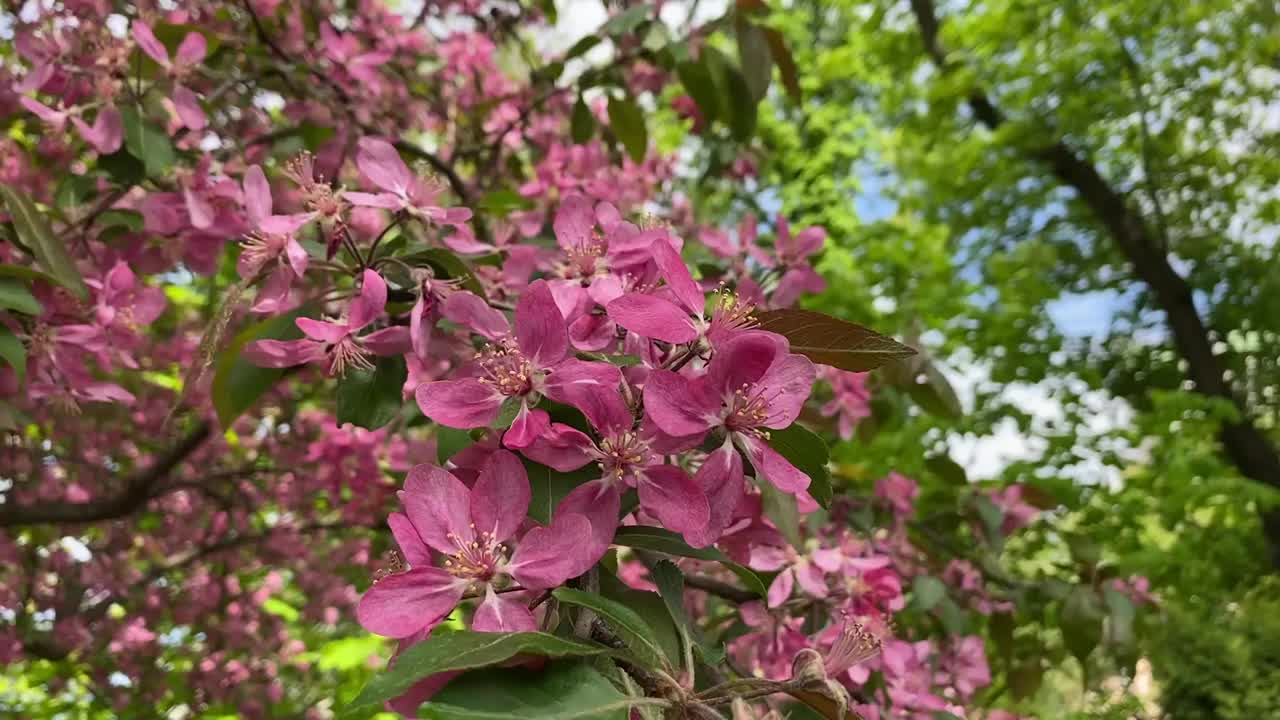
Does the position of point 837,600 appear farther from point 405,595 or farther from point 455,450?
point 405,595

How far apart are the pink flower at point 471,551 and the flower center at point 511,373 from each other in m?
0.07

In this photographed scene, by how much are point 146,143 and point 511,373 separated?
87 cm

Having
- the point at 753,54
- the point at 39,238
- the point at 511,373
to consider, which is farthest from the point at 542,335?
the point at 753,54

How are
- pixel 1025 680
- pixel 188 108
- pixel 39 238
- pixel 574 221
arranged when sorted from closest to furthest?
1. pixel 574 221
2. pixel 39 238
3. pixel 188 108
4. pixel 1025 680

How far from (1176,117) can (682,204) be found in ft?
18.7

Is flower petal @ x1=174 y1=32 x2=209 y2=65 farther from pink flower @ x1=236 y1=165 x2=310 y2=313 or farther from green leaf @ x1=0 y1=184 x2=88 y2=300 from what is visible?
pink flower @ x1=236 y1=165 x2=310 y2=313

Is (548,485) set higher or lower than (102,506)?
lower

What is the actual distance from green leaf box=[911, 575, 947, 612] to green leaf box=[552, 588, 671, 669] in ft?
3.88

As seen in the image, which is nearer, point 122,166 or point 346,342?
point 346,342

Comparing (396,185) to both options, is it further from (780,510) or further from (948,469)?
(948,469)

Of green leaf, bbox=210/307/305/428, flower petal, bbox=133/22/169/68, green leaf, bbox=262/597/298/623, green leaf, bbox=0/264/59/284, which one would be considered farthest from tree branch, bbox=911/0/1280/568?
green leaf, bbox=0/264/59/284

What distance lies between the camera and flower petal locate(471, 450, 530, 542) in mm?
638

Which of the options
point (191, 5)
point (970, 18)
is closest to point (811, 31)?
point (970, 18)

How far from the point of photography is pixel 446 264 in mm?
887
